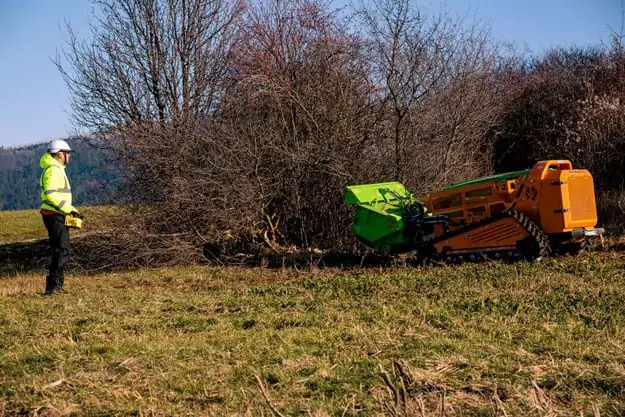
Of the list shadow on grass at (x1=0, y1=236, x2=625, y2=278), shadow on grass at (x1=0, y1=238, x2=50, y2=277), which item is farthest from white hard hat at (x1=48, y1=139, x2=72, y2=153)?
shadow on grass at (x1=0, y1=238, x2=50, y2=277)

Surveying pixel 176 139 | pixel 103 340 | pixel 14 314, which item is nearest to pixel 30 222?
pixel 176 139

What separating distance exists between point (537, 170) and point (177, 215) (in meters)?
6.69

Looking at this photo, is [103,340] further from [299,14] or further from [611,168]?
[611,168]

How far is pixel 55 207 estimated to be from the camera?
906cm

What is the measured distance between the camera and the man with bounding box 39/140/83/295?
909 cm

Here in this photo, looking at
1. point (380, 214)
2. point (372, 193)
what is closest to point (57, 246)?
point (380, 214)

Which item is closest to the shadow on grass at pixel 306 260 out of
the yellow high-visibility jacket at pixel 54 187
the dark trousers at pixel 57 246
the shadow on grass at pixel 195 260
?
the shadow on grass at pixel 195 260

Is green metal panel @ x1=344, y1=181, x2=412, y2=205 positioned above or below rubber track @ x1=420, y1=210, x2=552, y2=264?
above

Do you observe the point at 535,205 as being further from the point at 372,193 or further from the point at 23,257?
the point at 23,257

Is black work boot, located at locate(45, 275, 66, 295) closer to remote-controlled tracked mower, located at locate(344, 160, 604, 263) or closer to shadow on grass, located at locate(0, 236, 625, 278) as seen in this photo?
shadow on grass, located at locate(0, 236, 625, 278)

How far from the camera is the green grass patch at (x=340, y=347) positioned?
420 centimetres

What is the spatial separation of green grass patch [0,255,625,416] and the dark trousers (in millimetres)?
406

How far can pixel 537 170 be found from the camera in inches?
358

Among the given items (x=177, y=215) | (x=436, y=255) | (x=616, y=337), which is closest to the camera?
(x=616, y=337)
